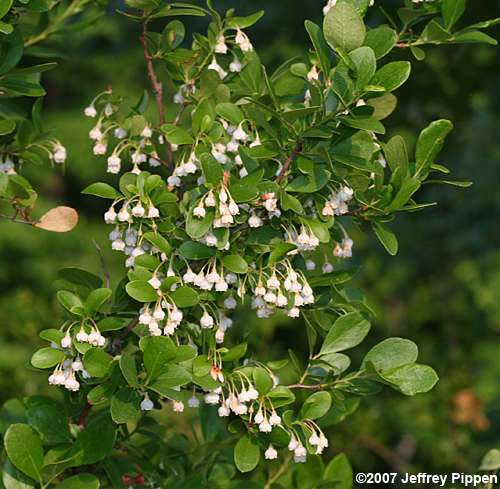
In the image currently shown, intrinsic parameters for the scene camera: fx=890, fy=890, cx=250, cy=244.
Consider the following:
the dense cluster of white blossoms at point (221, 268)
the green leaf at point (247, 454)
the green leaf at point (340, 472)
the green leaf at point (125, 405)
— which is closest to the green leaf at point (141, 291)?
the dense cluster of white blossoms at point (221, 268)

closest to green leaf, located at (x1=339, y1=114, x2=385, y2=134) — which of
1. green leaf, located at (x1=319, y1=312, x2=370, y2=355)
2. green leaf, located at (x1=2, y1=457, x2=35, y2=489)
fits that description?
green leaf, located at (x1=319, y1=312, x2=370, y2=355)

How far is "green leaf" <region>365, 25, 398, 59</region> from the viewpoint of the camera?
1007 mm

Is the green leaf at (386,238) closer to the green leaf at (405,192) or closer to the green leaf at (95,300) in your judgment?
the green leaf at (405,192)

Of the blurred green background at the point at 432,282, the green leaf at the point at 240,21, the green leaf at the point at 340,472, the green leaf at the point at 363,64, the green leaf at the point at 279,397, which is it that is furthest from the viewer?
the blurred green background at the point at 432,282

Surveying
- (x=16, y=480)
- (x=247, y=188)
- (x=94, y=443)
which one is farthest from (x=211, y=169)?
(x=16, y=480)

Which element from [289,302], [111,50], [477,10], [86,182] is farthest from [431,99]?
[86,182]

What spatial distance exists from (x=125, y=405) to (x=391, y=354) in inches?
13.0

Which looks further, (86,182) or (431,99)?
(86,182)

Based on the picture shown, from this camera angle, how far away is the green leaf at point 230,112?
1066mm

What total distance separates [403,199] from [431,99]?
5.71ft

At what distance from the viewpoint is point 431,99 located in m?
2.70

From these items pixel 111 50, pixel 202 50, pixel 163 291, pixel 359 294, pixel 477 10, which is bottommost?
pixel 111 50

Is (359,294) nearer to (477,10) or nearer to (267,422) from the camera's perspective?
(267,422)

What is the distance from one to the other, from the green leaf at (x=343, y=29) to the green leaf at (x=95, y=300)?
0.38m
